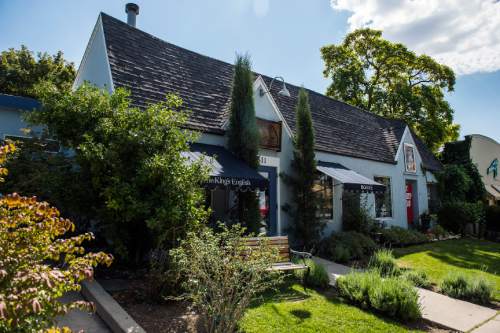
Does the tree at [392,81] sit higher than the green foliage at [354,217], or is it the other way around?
the tree at [392,81]

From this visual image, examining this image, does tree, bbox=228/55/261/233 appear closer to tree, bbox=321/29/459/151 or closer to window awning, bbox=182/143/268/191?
window awning, bbox=182/143/268/191

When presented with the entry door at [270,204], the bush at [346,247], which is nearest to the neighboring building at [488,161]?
the bush at [346,247]

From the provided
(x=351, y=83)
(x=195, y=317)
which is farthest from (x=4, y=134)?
(x=351, y=83)

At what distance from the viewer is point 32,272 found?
277cm

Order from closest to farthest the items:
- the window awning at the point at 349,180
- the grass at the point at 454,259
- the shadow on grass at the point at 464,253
→ the grass at the point at 454,259
the shadow on grass at the point at 464,253
the window awning at the point at 349,180

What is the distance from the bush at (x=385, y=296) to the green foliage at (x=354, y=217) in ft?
27.3

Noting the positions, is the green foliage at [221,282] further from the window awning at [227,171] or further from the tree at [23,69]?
the tree at [23,69]

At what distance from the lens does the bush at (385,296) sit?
6.39 m

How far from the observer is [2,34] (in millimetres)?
11844

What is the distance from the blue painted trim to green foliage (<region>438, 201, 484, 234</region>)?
23.1m

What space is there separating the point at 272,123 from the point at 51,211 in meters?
10.6

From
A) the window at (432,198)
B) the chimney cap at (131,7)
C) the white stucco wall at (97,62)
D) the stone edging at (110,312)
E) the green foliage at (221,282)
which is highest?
the chimney cap at (131,7)

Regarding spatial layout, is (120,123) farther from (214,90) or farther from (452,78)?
(452,78)

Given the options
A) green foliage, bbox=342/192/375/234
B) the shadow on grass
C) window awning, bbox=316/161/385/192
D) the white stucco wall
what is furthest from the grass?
the white stucco wall
